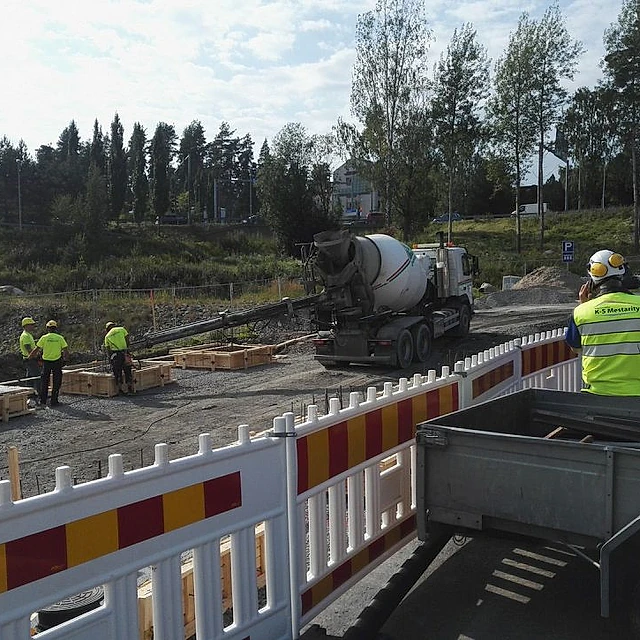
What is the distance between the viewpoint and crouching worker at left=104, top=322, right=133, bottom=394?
14219mm

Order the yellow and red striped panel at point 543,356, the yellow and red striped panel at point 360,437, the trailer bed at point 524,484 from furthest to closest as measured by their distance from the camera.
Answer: the yellow and red striped panel at point 543,356
the yellow and red striped panel at point 360,437
the trailer bed at point 524,484

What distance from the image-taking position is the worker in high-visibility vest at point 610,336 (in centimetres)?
510

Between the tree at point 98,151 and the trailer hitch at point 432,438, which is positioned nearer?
the trailer hitch at point 432,438

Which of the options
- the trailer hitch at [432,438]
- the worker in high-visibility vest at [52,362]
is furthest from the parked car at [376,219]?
the trailer hitch at [432,438]

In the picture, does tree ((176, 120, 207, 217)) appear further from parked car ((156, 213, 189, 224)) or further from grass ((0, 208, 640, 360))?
grass ((0, 208, 640, 360))

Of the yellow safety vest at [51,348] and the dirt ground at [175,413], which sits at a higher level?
the yellow safety vest at [51,348]

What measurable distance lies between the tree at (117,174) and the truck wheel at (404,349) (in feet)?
Result: 219

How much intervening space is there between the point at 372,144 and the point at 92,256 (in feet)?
80.7

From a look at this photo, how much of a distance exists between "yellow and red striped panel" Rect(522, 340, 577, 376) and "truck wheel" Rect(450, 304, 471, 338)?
1065cm

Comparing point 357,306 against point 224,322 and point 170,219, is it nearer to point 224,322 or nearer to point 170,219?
point 224,322

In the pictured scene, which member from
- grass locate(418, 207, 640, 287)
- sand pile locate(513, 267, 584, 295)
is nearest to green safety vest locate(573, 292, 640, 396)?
sand pile locate(513, 267, 584, 295)

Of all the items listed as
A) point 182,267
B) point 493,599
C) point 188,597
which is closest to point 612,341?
point 493,599

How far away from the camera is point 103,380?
566 inches

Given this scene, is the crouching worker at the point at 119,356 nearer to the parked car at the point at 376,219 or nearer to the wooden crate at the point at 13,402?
the wooden crate at the point at 13,402
